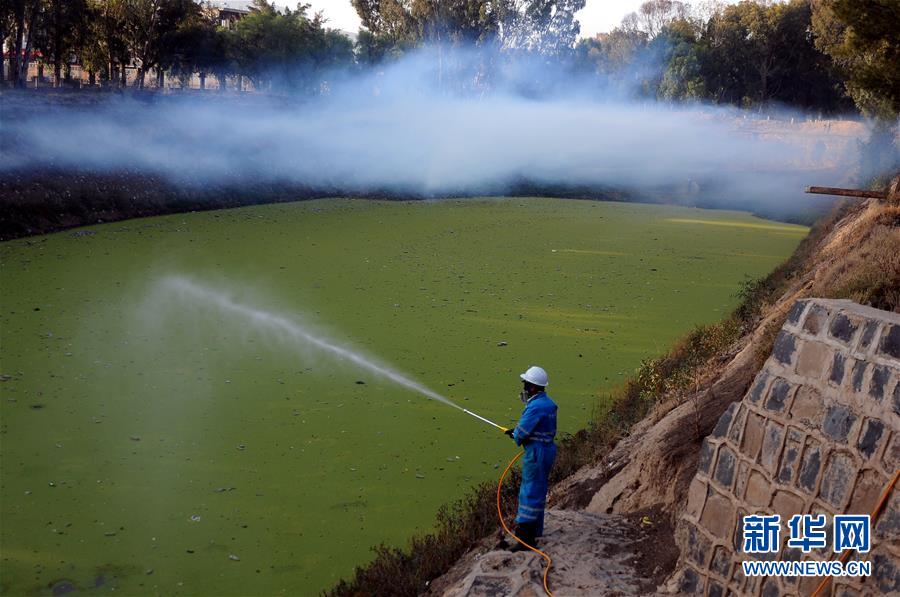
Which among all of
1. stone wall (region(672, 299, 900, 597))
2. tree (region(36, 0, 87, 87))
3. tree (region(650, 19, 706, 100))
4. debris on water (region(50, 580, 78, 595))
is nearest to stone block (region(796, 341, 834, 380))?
stone wall (region(672, 299, 900, 597))

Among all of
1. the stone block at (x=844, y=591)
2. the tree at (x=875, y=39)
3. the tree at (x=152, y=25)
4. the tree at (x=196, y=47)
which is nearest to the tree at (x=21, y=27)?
the tree at (x=152, y=25)

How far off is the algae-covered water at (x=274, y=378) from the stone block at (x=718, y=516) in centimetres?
176

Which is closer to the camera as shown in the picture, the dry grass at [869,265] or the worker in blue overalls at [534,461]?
the worker in blue overalls at [534,461]

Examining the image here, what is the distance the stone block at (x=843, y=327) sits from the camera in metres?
3.22

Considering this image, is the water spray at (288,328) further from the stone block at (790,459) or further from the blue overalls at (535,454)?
the stone block at (790,459)

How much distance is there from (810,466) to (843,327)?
1.71 feet

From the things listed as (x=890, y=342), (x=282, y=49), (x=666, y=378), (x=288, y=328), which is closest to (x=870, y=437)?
(x=890, y=342)

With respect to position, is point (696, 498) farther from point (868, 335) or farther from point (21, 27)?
point (21, 27)

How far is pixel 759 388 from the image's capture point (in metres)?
3.54

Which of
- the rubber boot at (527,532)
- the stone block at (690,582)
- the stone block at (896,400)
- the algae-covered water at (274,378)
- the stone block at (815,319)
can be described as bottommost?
the algae-covered water at (274,378)

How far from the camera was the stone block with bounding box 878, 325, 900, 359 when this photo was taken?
3039 mm

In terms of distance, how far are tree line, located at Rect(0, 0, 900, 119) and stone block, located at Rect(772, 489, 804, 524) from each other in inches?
770

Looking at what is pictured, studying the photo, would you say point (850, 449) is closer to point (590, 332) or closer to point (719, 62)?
point (590, 332)

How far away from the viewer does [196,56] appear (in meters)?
23.3
